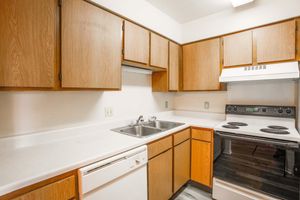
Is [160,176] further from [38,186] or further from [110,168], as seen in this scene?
[38,186]

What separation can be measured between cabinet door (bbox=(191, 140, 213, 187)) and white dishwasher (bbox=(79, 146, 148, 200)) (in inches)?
38.1

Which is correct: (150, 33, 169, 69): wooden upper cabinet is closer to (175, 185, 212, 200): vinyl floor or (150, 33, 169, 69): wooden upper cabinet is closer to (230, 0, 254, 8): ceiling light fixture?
(230, 0, 254, 8): ceiling light fixture

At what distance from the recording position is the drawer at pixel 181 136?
185 centimetres

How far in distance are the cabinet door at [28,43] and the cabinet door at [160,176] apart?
1.19m

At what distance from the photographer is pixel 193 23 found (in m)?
2.55

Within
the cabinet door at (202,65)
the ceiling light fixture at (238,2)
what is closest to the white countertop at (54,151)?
the cabinet door at (202,65)

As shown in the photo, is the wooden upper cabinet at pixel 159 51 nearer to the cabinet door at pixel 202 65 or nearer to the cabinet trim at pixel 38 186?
the cabinet door at pixel 202 65

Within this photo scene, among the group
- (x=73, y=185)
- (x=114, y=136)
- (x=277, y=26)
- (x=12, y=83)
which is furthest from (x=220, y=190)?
(x=12, y=83)

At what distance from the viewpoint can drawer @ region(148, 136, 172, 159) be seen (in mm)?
1490

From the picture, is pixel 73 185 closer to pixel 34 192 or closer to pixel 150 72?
pixel 34 192

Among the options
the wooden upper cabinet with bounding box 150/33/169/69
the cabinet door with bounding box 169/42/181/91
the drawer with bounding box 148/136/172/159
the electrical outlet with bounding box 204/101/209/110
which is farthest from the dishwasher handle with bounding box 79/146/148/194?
the electrical outlet with bounding box 204/101/209/110

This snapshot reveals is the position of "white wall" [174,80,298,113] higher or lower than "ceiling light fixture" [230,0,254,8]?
lower

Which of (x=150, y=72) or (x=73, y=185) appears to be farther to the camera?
(x=150, y=72)

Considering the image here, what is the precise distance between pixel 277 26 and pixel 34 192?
2747 millimetres
